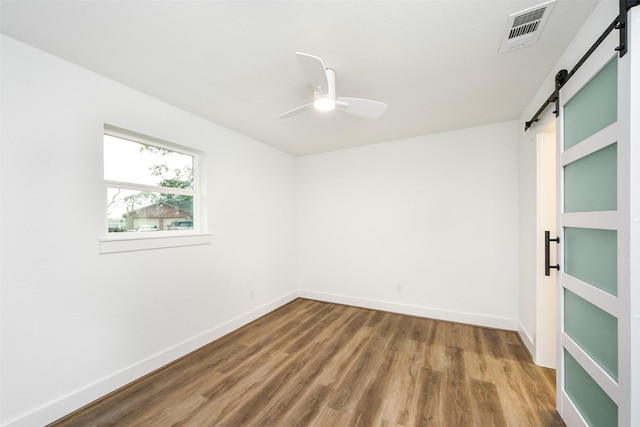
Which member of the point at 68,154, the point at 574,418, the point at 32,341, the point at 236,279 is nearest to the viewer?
the point at 574,418

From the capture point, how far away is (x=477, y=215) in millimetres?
3248

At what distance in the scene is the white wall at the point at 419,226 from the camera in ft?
10.3

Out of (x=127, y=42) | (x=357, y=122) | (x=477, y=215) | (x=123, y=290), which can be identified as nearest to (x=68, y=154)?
(x=127, y=42)

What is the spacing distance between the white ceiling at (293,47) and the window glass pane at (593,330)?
1.72 m

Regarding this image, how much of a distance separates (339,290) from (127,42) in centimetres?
389

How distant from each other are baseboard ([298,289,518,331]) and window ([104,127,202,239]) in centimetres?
243

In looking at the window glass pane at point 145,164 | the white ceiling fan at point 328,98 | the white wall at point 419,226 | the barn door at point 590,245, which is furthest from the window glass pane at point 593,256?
the window glass pane at point 145,164

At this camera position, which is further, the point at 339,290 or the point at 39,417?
the point at 339,290

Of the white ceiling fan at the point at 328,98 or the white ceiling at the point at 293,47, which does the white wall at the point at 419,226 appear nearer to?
the white ceiling at the point at 293,47

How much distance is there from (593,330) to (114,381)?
341cm

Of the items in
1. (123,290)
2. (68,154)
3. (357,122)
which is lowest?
(123,290)

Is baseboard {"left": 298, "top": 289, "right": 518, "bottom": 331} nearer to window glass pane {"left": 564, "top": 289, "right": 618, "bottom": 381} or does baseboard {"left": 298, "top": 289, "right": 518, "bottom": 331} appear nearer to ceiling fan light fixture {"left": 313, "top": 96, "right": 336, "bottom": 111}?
window glass pane {"left": 564, "top": 289, "right": 618, "bottom": 381}

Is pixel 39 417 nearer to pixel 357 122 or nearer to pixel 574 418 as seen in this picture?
pixel 574 418

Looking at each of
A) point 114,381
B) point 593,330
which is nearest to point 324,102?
point 593,330
